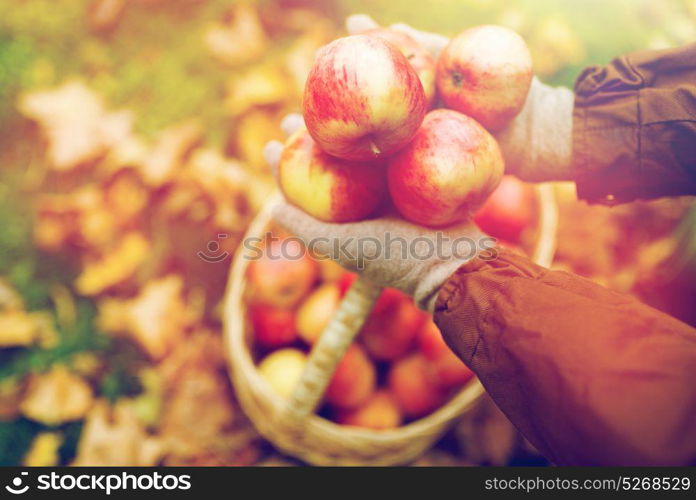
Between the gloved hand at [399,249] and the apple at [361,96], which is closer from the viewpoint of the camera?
the apple at [361,96]

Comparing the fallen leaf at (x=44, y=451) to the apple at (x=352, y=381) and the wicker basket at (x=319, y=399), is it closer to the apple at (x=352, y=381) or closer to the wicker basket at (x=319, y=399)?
the wicker basket at (x=319, y=399)

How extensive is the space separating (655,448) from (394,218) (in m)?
0.60

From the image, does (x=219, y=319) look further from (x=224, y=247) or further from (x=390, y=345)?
(x=390, y=345)

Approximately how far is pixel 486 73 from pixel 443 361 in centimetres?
70

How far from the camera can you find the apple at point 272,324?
4.49 ft

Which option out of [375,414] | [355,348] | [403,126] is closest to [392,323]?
[355,348]

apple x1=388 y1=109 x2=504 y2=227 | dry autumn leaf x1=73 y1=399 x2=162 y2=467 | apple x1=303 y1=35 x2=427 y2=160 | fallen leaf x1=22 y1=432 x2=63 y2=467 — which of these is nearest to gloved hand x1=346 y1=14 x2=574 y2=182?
apple x1=388 y1=109 x2=504 y2=227

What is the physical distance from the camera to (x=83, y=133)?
1.56 meters

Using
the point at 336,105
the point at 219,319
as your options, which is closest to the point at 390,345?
the point at 219,319

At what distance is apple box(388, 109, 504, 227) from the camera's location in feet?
2.85

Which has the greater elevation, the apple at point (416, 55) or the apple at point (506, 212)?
the apple at point (416, 55)

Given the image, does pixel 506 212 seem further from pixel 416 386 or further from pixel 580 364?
pixel 580 364

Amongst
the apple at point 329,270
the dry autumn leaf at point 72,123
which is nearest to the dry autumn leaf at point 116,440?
the apple at point 329,270

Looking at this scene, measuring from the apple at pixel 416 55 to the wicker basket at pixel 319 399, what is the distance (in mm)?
427
